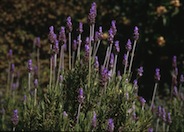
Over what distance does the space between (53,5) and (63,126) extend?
4.35m

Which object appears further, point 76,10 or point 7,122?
point 76,10

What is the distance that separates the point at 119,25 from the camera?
7.06 metres

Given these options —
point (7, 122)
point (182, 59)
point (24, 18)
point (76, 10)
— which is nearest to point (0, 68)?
point (24, 18)

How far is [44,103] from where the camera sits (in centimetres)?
332

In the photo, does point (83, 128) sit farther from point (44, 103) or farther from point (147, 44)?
point (147, 44)

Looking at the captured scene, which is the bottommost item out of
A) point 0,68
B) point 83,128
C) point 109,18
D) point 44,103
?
point 83,128

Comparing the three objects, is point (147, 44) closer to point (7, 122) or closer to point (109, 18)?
point (109, 18)

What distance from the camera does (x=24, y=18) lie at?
7.22 m

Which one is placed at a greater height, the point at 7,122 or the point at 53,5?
the point at 53,5

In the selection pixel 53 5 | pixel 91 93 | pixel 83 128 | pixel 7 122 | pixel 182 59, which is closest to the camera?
pixel 83 128

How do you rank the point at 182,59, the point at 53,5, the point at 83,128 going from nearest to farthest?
the point at 83,128 < the point at 182,59 < the point at 53,5

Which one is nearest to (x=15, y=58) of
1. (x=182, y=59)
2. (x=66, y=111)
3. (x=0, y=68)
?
(x=0, y=68)

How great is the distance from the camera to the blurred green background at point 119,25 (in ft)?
22.4

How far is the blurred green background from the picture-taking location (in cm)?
682
